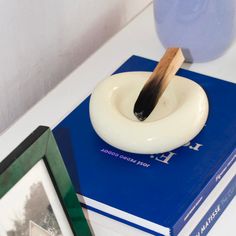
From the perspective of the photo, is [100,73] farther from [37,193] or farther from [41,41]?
[37,193]

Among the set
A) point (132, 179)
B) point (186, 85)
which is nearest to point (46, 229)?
point (132, 179)

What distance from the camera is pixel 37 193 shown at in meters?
0.54

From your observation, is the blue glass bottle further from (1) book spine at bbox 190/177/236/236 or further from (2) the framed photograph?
(2) the framed photograph

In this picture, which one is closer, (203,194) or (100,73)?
(203,194)

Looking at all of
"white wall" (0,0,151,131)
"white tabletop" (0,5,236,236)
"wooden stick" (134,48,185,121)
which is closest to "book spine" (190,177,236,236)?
"white tabletop" (0,5,236,236)

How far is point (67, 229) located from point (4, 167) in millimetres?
119

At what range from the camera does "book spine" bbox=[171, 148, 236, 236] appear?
0.62 metres

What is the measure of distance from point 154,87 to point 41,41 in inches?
9.5

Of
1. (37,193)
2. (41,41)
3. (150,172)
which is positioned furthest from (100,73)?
(37,193)

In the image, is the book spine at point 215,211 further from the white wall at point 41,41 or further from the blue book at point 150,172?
the white wall at point 41,41

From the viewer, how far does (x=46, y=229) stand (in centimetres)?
56

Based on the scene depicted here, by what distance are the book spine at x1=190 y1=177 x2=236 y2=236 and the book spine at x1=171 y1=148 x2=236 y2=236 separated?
0.05 feet

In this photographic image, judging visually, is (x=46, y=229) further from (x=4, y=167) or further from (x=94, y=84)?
(x=94, y=84)

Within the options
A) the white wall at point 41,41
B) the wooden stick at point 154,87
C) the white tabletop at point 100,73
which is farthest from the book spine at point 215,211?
the white wall at point 41,41
